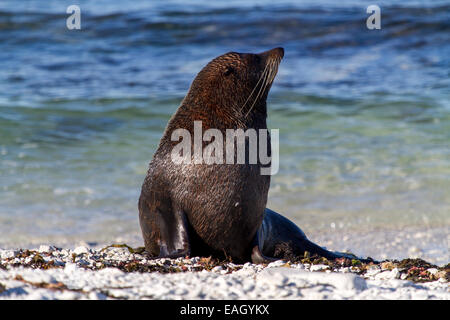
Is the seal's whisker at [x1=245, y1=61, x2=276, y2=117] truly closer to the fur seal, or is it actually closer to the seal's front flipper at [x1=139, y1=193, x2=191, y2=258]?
the fur seal

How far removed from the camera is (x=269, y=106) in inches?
554

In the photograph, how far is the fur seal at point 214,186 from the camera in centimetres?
551

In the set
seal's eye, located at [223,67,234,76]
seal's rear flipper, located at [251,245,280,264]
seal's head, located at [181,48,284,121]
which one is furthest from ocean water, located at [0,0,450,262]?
seal's eye, located at [223,67,234,76]

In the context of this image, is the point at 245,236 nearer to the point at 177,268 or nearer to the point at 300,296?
the point at 177,268

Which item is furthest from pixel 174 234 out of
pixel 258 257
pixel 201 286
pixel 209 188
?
pixel 201 286

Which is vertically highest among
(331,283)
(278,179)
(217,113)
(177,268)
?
(217,113)

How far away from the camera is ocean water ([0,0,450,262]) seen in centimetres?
905

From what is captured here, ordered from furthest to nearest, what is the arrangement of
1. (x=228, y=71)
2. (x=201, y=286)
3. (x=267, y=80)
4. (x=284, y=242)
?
(x=284, y=242)
(x=267, y=80)
(x=228, y=71)
(x=201, y=286)

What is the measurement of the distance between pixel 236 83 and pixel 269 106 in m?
8.13

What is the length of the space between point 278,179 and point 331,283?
6.09 metres

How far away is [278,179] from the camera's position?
1005 cm

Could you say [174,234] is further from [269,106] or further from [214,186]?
[269,106]
